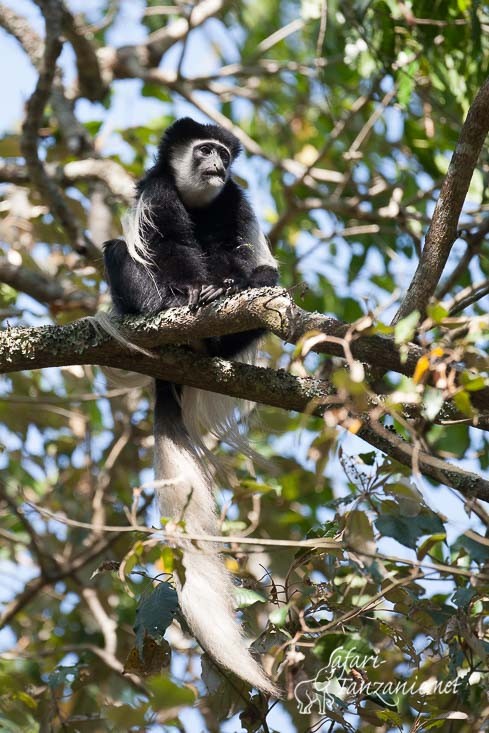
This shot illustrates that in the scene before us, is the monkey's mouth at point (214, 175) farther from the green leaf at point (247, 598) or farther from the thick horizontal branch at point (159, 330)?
the green leaf at point (247, 598)

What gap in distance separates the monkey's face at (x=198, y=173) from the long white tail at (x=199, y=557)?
0.72 metres

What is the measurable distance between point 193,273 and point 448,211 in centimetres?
104

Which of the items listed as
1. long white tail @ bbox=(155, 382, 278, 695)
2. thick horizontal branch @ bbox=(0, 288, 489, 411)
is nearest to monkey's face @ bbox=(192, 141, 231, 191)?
long white tail @ bbox=(155, 382, 278, 695)

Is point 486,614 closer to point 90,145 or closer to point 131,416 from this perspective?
point 131,416

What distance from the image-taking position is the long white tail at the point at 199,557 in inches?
80.8

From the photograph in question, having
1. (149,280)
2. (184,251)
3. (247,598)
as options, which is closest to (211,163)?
(184,251)

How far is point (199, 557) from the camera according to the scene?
2412mm

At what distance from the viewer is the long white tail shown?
2.05 meters

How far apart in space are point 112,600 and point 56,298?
1.39 metres

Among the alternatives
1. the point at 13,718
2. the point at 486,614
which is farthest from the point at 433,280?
the point at 13,718

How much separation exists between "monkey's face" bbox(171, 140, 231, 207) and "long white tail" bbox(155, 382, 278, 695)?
72 centimetres

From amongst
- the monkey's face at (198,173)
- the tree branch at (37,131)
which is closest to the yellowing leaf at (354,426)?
the monkey's face at (198,173)

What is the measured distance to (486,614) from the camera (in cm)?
198

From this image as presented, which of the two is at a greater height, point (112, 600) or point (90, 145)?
point (90, 145)
